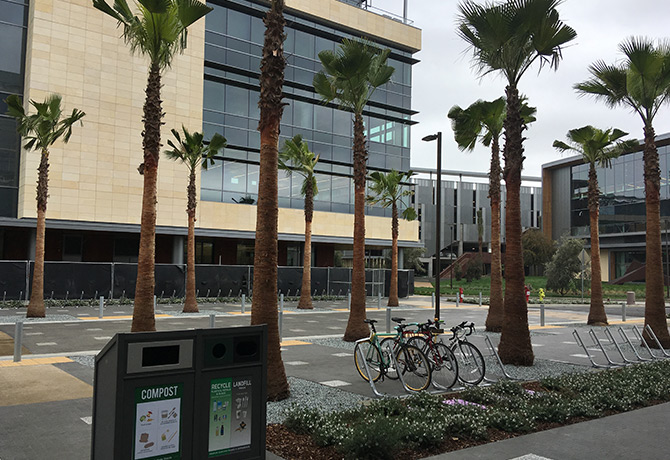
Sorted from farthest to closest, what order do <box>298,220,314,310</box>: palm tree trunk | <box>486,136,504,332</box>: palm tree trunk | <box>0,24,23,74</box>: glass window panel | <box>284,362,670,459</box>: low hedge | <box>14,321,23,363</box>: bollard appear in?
<box>0,24,23,74</box>: glass window panel
<box>298,220,314,310</box>: palm tree trunk
<box>486,136,504,332</box>: palm tree trunk
<box>14,321,23,363</box>: bollard
<box>284,362,670,459</box>: low hedge

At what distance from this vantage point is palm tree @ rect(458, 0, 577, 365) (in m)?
12.4

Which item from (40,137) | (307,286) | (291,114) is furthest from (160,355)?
(291,114)

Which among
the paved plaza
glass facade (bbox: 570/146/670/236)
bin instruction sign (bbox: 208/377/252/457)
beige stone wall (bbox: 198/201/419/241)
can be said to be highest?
glass facade (bbox: 570/146/670/236)

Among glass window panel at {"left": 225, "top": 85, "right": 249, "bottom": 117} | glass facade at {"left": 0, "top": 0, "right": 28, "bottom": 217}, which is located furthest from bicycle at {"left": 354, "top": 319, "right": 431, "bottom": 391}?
glass window panel at {"left": 225, "top": 85, "right": 249, "bottom": 117}

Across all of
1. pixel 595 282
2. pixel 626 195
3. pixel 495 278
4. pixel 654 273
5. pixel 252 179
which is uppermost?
pixel 626 195

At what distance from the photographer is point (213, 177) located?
3731 cm

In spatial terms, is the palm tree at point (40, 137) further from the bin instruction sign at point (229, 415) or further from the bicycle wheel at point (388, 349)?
the bin instruction sign at point (229, 415)

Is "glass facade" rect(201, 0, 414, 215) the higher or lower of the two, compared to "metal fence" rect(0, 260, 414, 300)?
higher

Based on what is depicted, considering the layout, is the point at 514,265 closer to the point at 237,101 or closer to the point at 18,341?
the point at 18,341

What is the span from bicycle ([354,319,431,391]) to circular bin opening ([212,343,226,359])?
5.54 meters

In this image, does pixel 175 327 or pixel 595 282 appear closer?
pixel 175 327

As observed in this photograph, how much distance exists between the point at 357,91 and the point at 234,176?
893 inches

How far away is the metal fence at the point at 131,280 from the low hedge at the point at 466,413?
22.3m

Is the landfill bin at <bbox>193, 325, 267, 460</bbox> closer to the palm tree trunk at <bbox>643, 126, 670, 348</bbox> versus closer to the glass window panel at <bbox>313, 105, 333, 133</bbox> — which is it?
the palm tree trunk at <bbox>643, 126, 670, 348</bbox>
